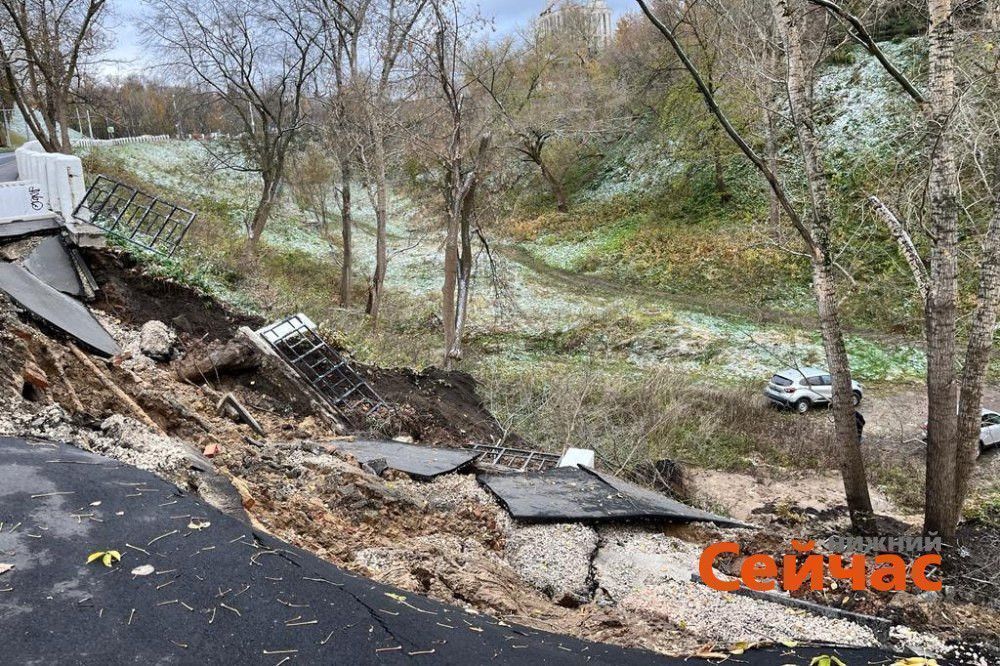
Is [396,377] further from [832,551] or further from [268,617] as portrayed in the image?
[268,617]

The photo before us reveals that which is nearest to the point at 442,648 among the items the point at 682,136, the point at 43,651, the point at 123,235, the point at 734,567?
the point at 43,651

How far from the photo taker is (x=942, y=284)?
7.16 meters

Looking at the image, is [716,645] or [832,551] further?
[832,551]

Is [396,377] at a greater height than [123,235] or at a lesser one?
lesser

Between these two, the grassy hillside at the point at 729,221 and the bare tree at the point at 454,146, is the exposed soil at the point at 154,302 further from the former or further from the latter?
the grassy hillside at the point at 729,221

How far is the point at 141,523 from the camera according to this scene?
180 inches

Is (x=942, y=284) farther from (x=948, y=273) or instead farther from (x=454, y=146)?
(x=454, y=146)

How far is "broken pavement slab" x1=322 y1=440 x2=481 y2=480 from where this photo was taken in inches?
317

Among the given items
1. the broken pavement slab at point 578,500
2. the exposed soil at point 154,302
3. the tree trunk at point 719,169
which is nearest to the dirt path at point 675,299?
the tree trunk at point 719,169

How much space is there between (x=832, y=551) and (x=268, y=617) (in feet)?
19.9

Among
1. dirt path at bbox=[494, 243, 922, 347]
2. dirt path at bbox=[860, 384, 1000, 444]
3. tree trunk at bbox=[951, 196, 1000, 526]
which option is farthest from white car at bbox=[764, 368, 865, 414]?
tree trunk at bbox=[951, 196, 1000, 526]

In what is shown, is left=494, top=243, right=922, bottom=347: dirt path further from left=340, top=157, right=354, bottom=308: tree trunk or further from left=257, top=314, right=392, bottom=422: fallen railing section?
left=257, top=314, right=392, bottom=422: fallen railing section

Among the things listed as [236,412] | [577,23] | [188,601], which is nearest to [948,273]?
[188,601]

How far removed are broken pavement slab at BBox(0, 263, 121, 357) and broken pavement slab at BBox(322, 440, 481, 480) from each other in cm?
379
